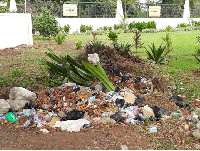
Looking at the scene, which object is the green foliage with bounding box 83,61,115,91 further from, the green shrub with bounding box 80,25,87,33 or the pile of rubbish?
the green shrub with bounding box 80,25,87,33

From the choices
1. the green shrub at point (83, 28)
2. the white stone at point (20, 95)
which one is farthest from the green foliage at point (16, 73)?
the green shrub at point (83, 28)

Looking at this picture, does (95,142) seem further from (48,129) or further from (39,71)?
(39,71)

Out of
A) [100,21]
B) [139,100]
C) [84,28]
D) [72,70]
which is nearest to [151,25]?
[100,21]

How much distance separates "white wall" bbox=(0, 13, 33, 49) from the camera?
12.1m

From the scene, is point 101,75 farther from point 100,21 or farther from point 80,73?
point 100,21

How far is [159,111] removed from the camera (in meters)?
4.11

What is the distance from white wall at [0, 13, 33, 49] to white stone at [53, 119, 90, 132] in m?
8.89

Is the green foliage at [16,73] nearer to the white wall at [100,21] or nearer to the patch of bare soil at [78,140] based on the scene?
the patch of bare soil at [78,140]

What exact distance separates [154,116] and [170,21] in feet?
77.6

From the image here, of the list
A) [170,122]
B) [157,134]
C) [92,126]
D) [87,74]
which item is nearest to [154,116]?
[170,122]

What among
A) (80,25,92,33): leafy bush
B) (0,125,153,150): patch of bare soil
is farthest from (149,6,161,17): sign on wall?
(0,125,153,150): patch of bare soil

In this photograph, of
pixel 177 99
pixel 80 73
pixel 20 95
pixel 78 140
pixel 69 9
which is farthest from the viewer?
pixel 69 9

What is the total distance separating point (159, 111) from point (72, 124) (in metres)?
1.16

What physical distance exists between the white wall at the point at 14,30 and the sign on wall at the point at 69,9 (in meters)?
9.62
